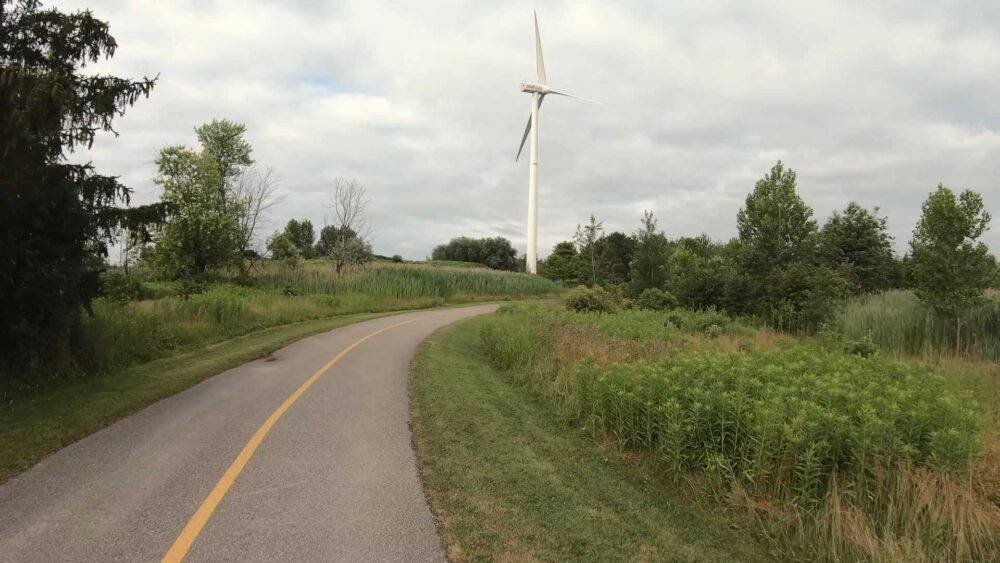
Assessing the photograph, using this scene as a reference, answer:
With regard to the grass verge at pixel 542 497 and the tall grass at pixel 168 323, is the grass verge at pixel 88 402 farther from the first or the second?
the grass verge at pixel 542 497

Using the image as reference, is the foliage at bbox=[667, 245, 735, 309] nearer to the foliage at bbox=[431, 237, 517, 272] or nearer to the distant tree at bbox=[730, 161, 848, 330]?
the distant tree at bbox=[730, 161, 848, 330]

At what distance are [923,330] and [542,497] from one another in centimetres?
1890

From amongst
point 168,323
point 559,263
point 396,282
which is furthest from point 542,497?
point 559,263

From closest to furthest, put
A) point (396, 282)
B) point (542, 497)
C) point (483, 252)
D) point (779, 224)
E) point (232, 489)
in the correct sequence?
point (542, 497) → point (232, 489) → point (779, 224) → point (396, 282) → point (483, 252)

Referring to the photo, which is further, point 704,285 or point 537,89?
point 537,89

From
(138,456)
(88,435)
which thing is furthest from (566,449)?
(88,435)

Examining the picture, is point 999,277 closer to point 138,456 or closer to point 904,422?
point 904,422

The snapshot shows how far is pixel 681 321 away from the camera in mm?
17875

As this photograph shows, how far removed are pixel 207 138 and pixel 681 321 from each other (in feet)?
143

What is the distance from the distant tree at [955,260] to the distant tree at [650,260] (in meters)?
15.6

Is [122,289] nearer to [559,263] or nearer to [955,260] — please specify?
[955,260]

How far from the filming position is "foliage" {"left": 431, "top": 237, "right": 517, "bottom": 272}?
11522 cm

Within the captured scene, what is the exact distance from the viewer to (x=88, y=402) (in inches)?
356

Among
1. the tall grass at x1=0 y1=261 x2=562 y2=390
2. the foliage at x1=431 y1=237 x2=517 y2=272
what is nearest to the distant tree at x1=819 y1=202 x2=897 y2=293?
the tall grass at x1=0 y1=261 x2=562 y2=390
